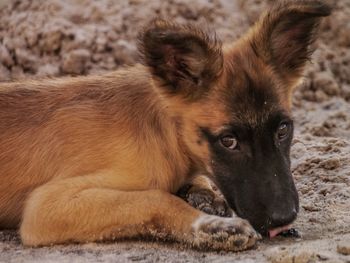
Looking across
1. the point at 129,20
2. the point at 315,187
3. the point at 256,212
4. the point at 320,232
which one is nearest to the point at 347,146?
the point at 315,187

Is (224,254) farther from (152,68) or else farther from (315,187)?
(315,187)

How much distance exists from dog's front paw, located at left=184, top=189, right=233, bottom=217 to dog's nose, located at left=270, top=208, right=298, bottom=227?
0.83 metres

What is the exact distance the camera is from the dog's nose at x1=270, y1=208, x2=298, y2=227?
16.0 ft

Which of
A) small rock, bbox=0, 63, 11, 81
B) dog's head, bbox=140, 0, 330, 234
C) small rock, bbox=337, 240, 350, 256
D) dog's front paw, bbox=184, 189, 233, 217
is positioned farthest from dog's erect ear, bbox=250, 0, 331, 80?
small rock, bbox=0, 63, 11, 81

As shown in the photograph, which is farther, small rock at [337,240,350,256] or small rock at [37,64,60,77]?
small rock at [37,64,60,77]

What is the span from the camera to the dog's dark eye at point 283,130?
204 inches

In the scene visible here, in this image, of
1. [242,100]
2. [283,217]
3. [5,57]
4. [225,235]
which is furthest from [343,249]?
[5,57]

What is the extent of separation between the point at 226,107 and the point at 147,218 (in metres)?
0.94

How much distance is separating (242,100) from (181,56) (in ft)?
1.73

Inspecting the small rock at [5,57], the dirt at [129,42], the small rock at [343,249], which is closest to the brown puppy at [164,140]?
the small rock at [343,249]

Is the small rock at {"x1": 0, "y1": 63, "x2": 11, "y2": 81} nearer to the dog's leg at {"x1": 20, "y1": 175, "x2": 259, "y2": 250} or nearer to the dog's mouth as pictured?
the dog's leg at {"x1": 20, "y1": 175, "x2": 259, "y2": 250}

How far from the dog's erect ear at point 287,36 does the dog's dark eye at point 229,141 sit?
0.74 meters

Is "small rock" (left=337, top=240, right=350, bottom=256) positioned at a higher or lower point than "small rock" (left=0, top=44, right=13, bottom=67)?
higher

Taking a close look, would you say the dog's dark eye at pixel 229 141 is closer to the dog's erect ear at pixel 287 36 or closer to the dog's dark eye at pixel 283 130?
the dog's dark eye at pixel 283 130
